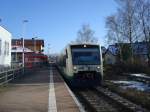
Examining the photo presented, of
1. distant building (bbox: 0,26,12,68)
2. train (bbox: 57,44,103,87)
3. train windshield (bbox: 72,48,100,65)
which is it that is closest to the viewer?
train (bbox: 57,44,103,87)

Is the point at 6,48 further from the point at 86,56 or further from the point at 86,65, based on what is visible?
the point at 86,65

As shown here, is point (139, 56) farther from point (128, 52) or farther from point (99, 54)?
point (99, 54)

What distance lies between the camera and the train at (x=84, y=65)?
26.2 m

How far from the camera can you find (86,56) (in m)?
26.8

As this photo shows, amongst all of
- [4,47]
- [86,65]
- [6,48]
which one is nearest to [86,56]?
[86,65]

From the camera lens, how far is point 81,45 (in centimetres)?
2716

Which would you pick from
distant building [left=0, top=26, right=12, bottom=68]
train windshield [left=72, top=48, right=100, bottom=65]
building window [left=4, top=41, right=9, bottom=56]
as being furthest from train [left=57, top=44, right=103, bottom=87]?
building window [left=4, top=41, right=9, bottom=56]

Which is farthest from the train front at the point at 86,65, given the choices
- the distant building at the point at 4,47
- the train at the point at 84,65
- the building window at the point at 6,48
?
the building window at the point at 6,48

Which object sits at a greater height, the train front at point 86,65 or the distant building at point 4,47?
the distant building at point 4,47

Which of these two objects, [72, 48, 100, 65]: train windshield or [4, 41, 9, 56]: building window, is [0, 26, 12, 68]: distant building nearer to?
[4, 41, 9, 56]: building window

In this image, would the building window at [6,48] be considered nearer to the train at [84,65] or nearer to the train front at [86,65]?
the train at [84,65]

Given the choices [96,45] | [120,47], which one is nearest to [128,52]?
[120,47]

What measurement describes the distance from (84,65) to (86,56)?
69 cm

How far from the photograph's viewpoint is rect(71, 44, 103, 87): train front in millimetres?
26203
